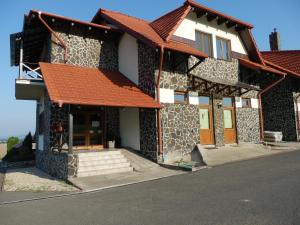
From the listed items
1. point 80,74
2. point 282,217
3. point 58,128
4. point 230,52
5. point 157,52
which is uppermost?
point 230,52

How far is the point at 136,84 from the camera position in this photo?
13820mm

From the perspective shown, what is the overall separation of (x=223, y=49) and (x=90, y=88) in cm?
870

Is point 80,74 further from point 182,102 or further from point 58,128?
point 182,102

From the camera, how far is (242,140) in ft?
53.5

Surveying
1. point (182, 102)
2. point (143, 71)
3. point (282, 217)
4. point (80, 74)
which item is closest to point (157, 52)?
point (143, 71)

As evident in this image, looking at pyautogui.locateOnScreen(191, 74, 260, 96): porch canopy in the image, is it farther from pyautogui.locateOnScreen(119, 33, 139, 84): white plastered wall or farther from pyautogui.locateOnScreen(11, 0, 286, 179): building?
pyautogui.locateOnScreen(119, 33, 139, 84): white plastered wall

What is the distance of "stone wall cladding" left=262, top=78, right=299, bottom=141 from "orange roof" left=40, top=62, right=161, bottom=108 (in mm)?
11338

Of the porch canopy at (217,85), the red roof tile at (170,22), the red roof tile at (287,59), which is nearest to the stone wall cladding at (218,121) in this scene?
the porch canopy at (217,85)

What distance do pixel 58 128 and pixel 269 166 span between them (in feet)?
26.0

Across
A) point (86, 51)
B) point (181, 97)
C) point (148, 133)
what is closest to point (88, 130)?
point (148, 133)

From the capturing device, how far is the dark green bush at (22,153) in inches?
718

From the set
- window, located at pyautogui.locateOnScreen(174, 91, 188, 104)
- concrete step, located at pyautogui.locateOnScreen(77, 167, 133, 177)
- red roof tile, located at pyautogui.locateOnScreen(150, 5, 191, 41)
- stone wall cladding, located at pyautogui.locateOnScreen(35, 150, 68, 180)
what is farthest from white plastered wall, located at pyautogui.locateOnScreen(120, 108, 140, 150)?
red roof tile, located at pyautogui.locateOnScreen(150, 5, 191, 41)

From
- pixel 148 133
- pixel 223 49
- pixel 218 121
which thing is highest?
pixel 223 49

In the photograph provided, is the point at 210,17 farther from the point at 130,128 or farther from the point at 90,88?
the point at 90,88
